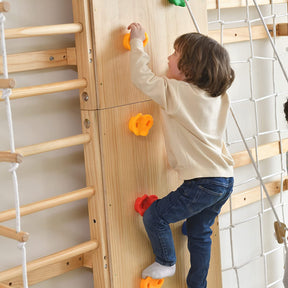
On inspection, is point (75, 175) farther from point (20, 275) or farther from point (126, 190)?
point (20, 275)

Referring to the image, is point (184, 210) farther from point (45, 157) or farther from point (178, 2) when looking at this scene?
point (178, 2)

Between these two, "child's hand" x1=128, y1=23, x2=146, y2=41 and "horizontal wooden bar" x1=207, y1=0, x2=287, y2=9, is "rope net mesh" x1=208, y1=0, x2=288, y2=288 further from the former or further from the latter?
"child's hand" x1=128, y1=23, x2=146, y2=41

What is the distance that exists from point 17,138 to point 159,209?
44 centimetres

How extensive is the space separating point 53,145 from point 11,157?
0.23 metres

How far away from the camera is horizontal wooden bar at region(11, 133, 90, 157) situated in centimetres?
145

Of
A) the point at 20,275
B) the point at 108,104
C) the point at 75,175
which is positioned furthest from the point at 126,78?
the point at 20,275

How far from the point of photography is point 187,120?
1625 millimetres

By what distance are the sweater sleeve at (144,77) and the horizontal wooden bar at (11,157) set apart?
1.50ft

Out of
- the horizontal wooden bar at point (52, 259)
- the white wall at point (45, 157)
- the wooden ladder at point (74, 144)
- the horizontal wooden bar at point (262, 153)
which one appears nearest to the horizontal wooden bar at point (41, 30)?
the wooden ladder at point (74, 144)

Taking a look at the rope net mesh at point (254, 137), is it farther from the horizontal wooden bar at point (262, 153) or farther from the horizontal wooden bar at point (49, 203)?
the horizontal wooden bar at point (49, 203)

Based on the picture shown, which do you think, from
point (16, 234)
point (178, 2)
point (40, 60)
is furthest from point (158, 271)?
point (178, 2)

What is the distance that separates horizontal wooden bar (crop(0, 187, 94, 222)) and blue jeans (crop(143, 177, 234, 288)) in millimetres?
205

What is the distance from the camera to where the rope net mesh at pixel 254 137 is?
7.49 ft

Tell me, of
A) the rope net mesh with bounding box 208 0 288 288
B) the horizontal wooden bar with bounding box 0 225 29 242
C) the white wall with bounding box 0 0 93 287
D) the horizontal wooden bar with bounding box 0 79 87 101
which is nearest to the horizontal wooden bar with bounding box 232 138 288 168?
the rope net mesh with bounding box 208 0 288 288
